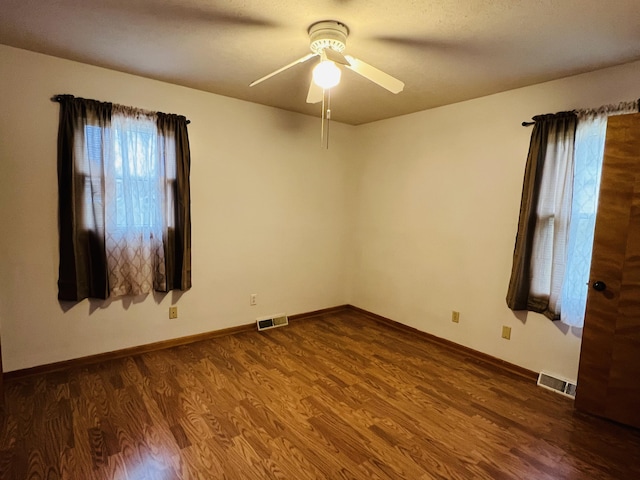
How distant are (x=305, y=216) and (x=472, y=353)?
2.36m

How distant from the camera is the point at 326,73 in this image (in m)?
1.95

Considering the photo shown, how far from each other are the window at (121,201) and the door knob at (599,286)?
10.8 ft

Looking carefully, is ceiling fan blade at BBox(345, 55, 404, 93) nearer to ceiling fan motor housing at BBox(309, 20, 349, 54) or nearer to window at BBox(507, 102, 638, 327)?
ceiling fan motor housing at BBox(309, 20, 349, 54)

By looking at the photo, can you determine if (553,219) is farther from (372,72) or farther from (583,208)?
(372,72)

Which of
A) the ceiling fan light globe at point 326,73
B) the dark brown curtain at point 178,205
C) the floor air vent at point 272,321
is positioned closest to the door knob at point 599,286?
the ceiling fan light globe at point 326,73

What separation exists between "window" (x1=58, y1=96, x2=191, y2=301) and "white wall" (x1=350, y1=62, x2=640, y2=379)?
229 cm

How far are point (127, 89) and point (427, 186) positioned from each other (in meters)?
3.02

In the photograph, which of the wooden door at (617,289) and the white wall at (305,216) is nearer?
the wooden door at (617,289)

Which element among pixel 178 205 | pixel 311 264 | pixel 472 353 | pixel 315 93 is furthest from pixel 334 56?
pixel 472 353

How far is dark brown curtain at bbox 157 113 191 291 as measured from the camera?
10.1 ft

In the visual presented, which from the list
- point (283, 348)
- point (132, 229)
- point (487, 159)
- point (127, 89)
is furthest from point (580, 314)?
point (127, 89)

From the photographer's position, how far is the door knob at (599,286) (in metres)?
2.30

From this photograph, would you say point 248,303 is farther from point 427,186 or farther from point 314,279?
point 427,186

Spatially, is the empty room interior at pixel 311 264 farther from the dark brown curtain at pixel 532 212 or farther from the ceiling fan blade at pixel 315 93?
the ceiling fan blade at pixel 315 93
